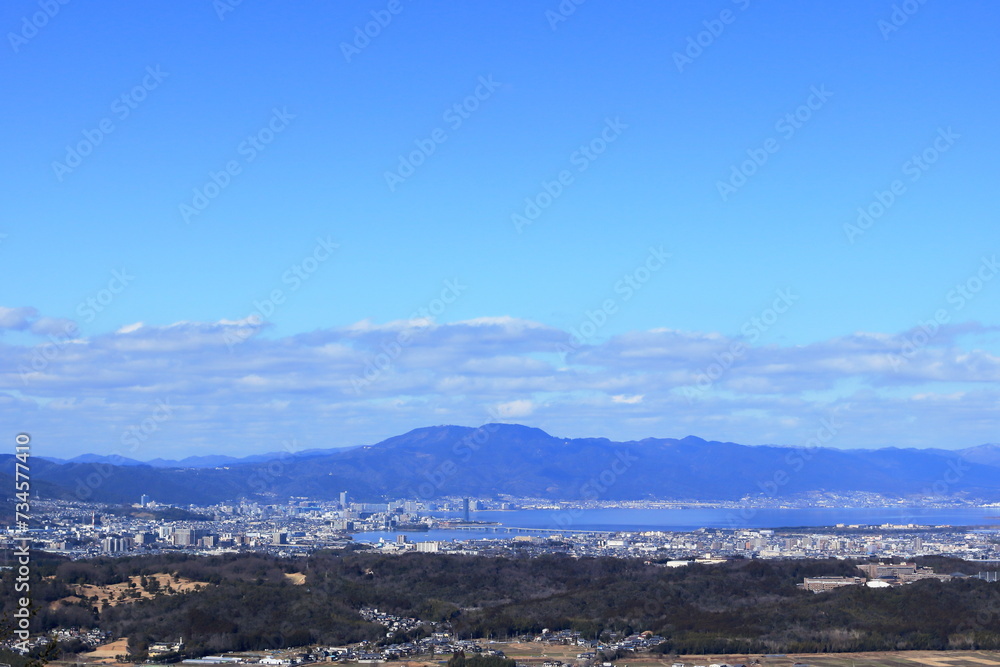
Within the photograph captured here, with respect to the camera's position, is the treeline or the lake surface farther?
the lake surface

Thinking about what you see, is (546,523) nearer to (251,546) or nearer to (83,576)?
(251,546)

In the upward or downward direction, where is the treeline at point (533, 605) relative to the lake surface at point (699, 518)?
downward

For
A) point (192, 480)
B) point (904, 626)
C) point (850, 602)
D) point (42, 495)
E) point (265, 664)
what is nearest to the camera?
point (265, 664)

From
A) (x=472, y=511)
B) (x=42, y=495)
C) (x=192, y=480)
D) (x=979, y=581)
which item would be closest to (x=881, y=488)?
(x=472, y=511)

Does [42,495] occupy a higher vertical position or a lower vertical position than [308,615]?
higher

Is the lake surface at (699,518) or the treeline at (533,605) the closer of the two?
the treeline at (533,605)

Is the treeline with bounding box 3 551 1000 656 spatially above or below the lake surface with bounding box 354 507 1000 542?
below
